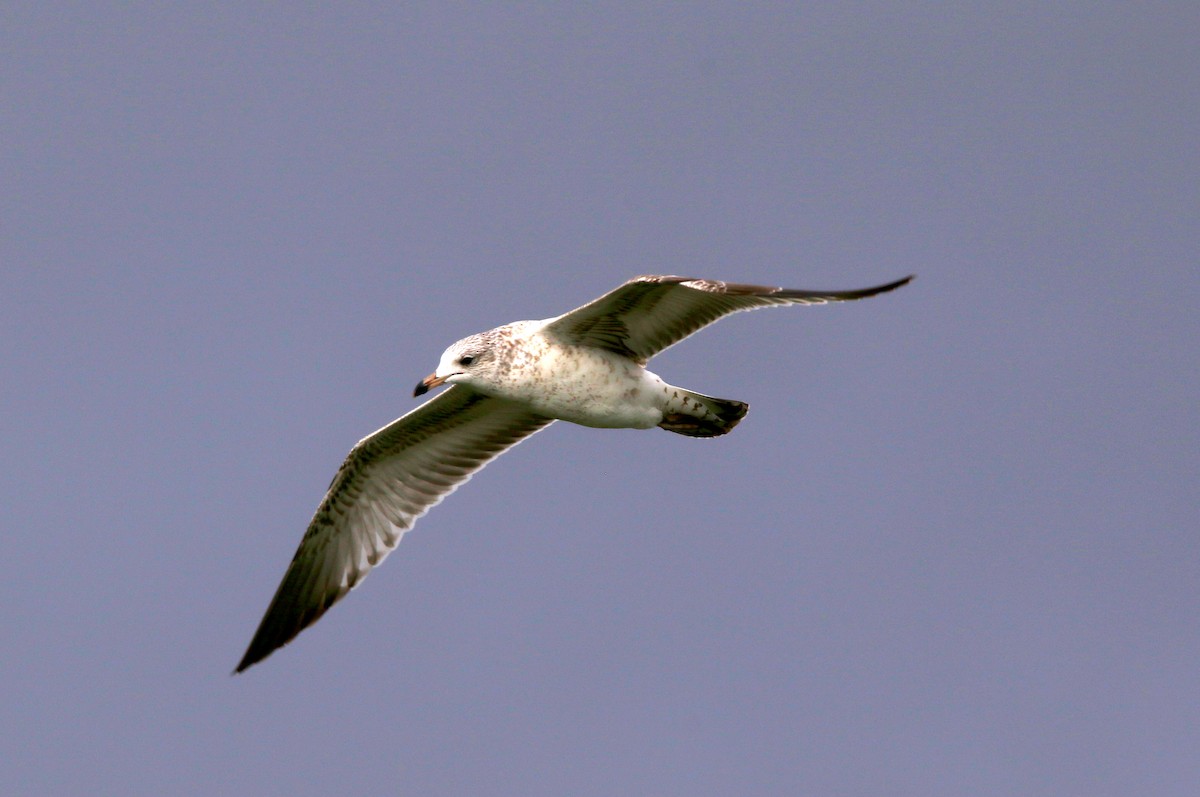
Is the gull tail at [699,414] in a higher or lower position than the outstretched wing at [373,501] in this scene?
higher

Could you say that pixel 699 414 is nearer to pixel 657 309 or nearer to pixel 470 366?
pixel 657 309

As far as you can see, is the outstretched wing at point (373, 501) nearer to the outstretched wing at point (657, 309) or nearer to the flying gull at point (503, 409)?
the flying gull at point (503, 409)

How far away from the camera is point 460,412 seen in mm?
14438

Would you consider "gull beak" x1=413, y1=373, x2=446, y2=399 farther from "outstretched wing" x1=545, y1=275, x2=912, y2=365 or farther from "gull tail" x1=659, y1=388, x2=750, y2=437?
A: "gull tail" x1=659, y1=388, x2=750, y2=437

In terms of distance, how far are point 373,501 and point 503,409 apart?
1.59 m

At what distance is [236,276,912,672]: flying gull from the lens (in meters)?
12.6

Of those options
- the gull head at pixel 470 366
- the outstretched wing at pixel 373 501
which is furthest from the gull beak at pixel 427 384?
the outstretched wing at pixel 373 501

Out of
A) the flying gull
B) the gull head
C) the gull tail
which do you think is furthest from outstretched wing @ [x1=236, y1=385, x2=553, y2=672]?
the gull head

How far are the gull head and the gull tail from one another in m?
1.61

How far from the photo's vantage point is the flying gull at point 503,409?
41.4 feet

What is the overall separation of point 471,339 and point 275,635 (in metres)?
3.88

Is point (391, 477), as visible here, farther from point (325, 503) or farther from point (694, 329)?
point (694, 329)

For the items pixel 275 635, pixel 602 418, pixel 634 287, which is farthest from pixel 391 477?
pixel 634 287

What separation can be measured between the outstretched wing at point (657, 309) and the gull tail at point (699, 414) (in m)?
0.49
